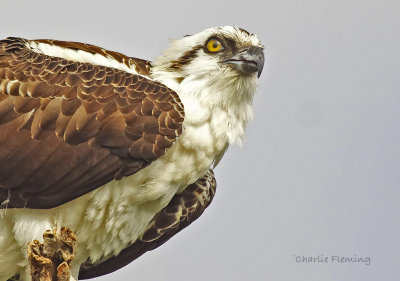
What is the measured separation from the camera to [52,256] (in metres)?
7.14

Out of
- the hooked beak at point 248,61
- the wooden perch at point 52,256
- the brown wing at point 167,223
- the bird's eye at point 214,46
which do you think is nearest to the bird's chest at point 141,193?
the brown wing at point 167,223

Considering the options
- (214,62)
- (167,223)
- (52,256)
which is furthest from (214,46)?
(52,256)

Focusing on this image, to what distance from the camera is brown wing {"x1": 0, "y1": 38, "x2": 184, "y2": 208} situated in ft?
26.7

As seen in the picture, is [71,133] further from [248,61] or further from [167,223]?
[248,61]

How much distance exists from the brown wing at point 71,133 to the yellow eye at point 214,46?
2.78 ft

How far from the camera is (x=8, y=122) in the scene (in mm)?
8250

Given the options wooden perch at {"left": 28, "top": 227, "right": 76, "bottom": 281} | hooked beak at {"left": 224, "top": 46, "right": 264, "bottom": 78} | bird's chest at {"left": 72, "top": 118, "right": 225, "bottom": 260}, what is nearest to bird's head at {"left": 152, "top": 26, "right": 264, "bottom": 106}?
hooked beak at {"left": 224, "top": 46, "right": 264, "bottom": 78}

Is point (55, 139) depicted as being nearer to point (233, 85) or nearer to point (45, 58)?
point (45, 58)

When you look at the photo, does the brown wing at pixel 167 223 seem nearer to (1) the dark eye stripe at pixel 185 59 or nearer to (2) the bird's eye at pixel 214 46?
(1) the dark eye stripe at pixel 185 59

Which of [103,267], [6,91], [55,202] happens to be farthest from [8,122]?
[103,267]

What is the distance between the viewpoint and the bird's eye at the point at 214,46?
8961mm

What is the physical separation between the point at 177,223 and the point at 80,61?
201 centimetres

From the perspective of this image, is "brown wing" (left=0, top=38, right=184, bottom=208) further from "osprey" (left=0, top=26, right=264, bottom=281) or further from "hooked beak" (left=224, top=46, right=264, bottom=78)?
"hooked beak" (left=224, top=46, right=264, bottom=78)

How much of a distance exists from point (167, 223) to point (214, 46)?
194 cm
